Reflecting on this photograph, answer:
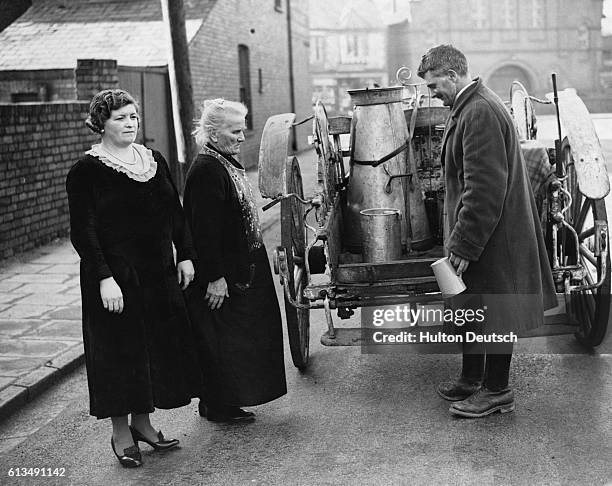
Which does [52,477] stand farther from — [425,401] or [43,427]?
[425,401]

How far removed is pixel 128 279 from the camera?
3941 millimetres

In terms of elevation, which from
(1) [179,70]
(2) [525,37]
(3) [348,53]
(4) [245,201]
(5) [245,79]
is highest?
(3) [348,53]

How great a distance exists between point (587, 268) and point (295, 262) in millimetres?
1780

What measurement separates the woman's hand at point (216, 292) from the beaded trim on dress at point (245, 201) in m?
0.26

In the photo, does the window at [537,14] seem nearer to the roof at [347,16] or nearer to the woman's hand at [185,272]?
the roof at [347,16]

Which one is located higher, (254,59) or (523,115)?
(254,59)

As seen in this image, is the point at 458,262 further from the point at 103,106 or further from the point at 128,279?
the point at 103,106

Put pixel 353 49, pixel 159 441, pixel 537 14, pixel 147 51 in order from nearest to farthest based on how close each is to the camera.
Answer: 1. pixel 159 441
2. pixel 147 51
3. pixel 537 14
4. pixel 353 49

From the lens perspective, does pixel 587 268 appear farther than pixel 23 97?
No

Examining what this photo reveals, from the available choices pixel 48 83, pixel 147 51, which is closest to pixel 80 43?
pixel 147 51

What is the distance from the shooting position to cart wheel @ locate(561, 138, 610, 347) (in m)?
5.01

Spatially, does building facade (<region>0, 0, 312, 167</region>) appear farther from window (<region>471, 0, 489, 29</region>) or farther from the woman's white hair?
window (<region>471, 0, 489, 29</region>)

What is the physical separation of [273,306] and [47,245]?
21.2 feet

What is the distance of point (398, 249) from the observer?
4875 mm
